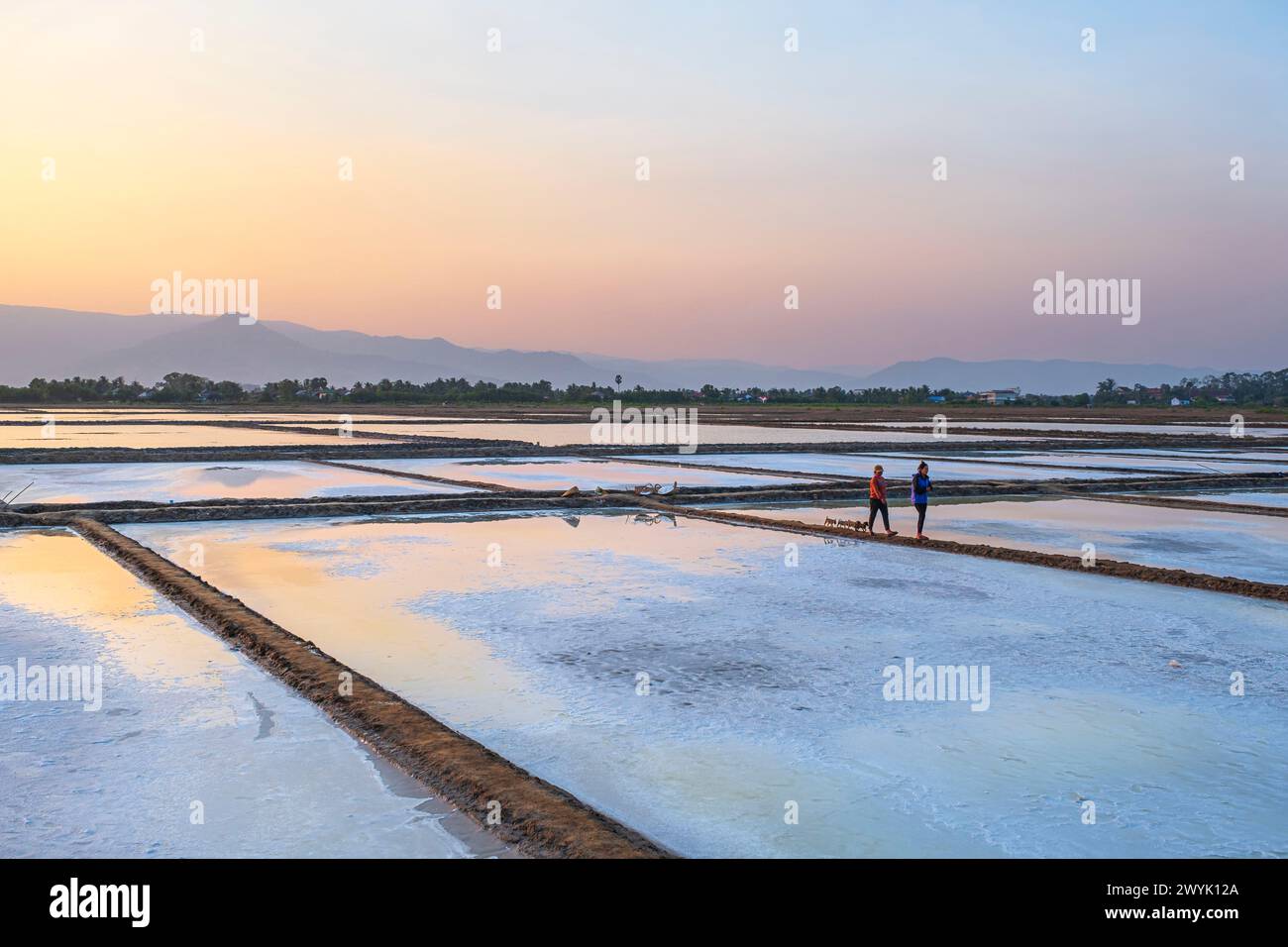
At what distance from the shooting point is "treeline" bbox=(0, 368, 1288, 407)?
71.2m

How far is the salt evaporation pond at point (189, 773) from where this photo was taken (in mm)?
3789

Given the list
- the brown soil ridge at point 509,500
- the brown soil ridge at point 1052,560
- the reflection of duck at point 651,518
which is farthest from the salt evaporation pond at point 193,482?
the brown soil ridge at point 1052,560

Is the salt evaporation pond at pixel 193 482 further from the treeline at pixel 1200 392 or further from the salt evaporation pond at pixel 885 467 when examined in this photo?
the treeline at pixel 1200 392

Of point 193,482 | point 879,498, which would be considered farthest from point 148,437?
point 879,498

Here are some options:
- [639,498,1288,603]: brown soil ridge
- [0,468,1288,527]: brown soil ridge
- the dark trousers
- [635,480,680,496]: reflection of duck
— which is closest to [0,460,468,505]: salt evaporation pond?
[0,468,1288,527]: brown soil ridge

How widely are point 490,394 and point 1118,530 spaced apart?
67.4 meters

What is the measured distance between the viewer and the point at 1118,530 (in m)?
12.8

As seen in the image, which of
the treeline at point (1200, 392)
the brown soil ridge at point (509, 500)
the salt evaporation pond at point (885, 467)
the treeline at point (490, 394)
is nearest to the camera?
the brown soil ridge at point (509, 500)

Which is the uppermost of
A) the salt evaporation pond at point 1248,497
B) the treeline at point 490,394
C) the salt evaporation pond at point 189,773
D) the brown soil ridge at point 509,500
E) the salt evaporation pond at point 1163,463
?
the treeline at point 490,394

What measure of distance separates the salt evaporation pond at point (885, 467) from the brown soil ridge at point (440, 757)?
45.6ft

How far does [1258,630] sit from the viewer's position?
7.33 m

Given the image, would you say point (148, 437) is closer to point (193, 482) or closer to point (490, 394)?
point (193, 482)

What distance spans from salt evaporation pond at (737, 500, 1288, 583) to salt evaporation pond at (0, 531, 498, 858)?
783 centimetres
